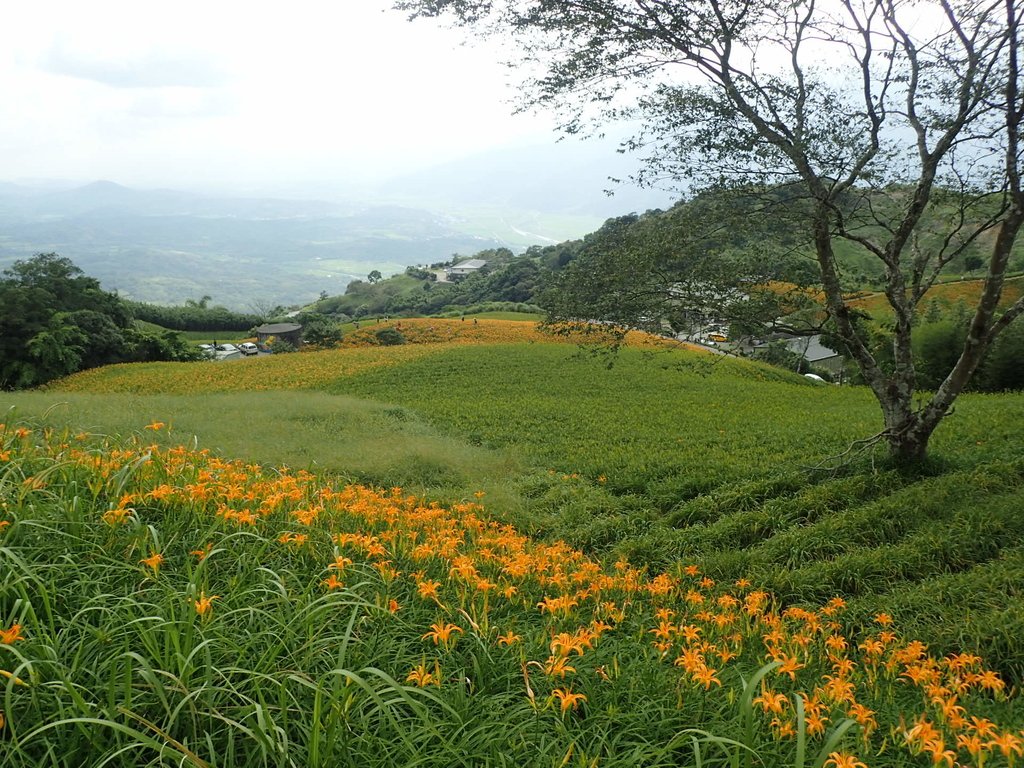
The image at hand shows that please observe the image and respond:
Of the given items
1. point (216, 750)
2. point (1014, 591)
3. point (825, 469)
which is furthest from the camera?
point (825, 469)

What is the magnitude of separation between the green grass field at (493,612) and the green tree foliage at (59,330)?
27707 mm

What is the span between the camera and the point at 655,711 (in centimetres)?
209

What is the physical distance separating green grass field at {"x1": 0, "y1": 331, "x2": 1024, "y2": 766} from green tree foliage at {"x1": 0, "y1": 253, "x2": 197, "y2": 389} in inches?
1091

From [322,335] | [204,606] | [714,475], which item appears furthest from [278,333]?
[204,606]

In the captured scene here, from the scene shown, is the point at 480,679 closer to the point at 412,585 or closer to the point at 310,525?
the point at 412,585

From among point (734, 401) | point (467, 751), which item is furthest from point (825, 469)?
point (734, 401)

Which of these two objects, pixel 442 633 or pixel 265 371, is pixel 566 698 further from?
pixel 265 371

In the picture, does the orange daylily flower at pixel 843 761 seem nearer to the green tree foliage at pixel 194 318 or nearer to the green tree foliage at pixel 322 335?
the green tree foliage at pixel 322 335

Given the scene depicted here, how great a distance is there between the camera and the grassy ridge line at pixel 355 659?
1.71 meters

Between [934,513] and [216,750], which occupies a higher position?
[216,750]

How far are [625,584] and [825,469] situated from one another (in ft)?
18.3

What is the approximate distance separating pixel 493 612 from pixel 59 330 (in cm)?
3675

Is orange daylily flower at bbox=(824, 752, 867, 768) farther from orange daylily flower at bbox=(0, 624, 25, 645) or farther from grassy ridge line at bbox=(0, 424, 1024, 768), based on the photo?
orange daylily flower at bbox=(0, 624, 25, 645)

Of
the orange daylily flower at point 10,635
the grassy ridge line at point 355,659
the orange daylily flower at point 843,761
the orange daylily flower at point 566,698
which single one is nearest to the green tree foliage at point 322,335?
the grassy ridge line at point 355,659
